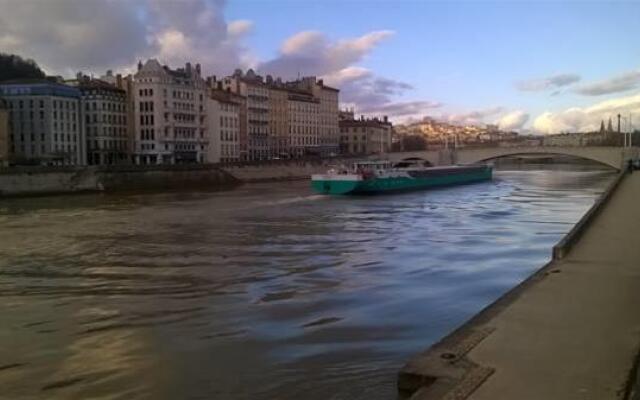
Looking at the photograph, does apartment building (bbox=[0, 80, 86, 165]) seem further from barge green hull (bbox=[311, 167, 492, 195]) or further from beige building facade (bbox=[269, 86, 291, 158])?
beige building facade (bbox=[269, 86, 291, 158])

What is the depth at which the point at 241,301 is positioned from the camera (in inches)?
576

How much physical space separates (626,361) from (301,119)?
134m

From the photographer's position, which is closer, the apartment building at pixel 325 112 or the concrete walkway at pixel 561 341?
the concrete walkway at pixel 561 341

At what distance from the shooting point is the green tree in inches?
4040

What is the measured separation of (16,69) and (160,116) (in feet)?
89.6

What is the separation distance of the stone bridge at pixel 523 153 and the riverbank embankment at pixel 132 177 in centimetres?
2558

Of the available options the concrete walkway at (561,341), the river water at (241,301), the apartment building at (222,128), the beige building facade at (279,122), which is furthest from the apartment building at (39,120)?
the concrete walkway at (561,341)

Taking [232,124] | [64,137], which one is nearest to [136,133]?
[64,137]

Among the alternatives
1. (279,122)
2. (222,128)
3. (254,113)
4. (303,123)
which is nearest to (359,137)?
(303,123)

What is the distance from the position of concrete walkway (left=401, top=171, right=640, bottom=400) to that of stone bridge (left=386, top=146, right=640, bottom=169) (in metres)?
72.2

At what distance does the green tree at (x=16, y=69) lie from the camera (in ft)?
337

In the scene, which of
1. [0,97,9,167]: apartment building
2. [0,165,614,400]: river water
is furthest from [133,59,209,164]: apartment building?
[0,165,614,400]: river water

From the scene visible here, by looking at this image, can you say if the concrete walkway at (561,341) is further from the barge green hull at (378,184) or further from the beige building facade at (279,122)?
the beige building facade at (279,122)

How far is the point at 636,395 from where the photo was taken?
245 inches
